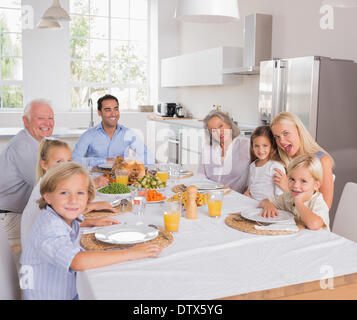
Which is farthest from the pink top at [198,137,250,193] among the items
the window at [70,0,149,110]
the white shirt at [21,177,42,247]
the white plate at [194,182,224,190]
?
the window at [70,0,149,110]

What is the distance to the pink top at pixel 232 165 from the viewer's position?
2736mm

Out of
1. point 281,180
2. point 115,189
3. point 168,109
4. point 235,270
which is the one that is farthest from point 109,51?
point 235,270

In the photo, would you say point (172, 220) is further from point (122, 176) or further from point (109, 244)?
point (122, 176)

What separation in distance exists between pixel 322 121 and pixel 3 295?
2.74 m

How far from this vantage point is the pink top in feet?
8.98

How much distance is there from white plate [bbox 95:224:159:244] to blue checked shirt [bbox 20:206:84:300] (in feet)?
0.39

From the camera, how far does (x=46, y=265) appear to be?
1.35 m

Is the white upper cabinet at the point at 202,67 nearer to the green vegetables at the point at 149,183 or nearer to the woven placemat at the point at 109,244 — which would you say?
the green vegetables at the point at 149,183

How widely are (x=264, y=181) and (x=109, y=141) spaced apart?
148 cm

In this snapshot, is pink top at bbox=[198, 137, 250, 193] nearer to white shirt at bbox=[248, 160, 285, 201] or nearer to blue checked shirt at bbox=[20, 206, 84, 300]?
white shirt at bbox=[248, 160, 285, 201]

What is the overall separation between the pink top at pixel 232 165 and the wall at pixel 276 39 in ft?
4.94

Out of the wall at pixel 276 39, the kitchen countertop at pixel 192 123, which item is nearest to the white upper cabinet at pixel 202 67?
the wall at pixel 276 39
